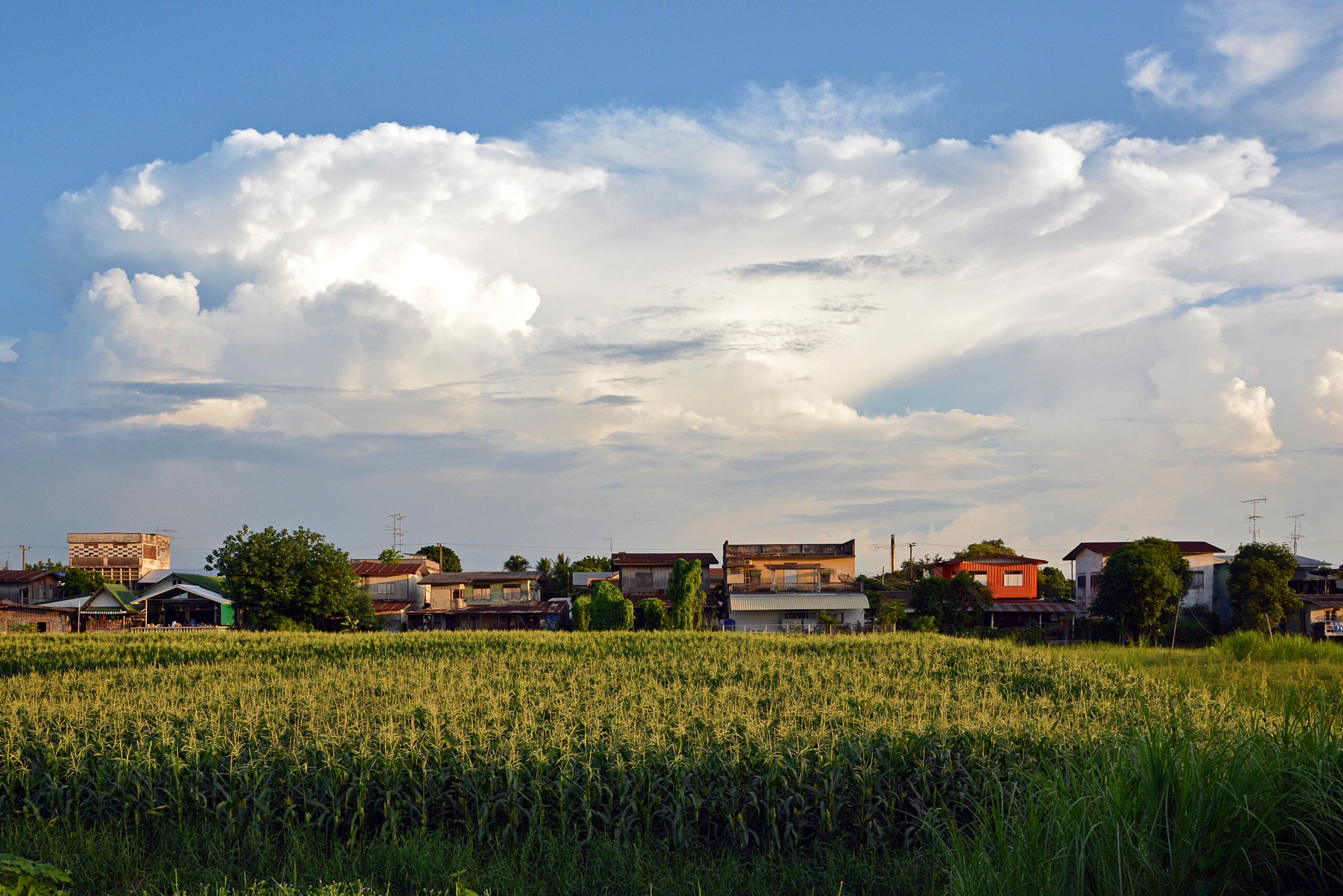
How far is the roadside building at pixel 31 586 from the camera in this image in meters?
67.9

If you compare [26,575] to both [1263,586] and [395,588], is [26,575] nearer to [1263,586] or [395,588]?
[395,588]

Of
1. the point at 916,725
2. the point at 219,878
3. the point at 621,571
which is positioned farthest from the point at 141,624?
the point at 916,725

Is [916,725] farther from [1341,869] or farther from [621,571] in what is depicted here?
[621,571]

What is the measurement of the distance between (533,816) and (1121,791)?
23.7 ft

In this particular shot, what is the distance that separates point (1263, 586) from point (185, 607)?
240 feet

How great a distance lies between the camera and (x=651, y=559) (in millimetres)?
62438

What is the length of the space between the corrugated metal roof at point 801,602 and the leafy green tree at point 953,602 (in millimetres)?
3925

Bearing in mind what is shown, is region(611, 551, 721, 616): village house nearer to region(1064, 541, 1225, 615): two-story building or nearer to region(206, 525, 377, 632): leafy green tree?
region(206, 525, 377, 632): leafy green tree

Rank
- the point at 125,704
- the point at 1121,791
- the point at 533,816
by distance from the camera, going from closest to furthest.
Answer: the point at 1121,791
the point at 533,816
the point at 125,704

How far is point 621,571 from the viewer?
6181cm

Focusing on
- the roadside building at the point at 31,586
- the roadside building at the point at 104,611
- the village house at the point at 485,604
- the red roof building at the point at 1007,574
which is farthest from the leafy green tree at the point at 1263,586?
the roadside building at the point at 31,586

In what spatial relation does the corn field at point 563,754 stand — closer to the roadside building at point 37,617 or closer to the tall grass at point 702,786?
the tall grass at point 702,786

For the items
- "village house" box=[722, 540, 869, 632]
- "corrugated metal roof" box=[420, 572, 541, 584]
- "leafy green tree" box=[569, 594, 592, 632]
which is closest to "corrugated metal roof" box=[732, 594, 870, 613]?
"village house" box=[722, 540, 869, 632]

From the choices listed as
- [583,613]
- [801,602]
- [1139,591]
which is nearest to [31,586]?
[583,613]
